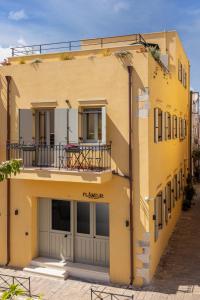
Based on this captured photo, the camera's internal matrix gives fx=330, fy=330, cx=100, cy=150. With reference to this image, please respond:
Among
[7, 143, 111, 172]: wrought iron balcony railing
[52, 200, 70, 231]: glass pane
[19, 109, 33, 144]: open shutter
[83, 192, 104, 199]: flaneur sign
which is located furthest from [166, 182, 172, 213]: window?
[19, 109, 33, 144]: open shutter

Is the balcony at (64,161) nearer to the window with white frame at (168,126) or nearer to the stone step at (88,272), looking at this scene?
the stone step at (88,272)

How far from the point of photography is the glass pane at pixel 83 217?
13930 mm

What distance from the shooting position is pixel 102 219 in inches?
537

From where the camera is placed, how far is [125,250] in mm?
12727

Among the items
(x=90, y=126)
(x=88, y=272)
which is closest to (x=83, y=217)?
(x=88, y=272)

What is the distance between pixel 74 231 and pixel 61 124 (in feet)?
15.1

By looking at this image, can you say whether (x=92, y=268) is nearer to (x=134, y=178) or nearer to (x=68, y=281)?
(x=68, y=281)

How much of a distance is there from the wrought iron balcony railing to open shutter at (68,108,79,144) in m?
0.36

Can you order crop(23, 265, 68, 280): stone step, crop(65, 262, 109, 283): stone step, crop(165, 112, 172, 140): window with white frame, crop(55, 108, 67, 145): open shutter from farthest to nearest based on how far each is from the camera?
crop(165, 112, 172, 140): window with white frame < crop(55, 108, 67, 145): open shutter < crop(23, 265, 68, 280): stone step < crop(65, 262, 109, 283): stone step

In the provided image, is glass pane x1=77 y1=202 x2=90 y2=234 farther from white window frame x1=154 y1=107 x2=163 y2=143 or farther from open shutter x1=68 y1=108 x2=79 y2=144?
white window frame x1=154 y1=107 x2=163 y2=143

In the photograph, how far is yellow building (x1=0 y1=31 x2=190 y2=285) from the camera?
12523 millimetres

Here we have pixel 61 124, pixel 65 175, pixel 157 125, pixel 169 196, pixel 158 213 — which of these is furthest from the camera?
pixel 169 196

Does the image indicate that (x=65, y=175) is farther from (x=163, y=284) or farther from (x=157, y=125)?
(x=163, y=284)

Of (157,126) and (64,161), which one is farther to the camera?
(157,126)
